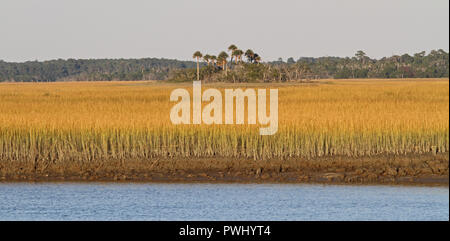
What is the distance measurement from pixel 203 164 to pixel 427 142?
4.57 metres

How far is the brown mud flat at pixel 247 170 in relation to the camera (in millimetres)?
15172

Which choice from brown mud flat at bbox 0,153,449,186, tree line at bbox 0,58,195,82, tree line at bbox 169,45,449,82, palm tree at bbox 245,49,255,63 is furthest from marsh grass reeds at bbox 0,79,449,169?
tree line at bbox 0,58,195,82

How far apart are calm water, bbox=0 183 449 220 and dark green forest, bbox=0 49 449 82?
4718 cm

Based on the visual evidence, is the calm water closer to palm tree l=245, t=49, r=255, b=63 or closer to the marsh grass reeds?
the marsh grass reeds

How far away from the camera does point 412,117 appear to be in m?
19.7

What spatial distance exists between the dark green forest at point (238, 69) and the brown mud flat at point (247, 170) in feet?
148

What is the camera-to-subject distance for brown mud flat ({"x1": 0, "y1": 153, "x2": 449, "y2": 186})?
15172mm

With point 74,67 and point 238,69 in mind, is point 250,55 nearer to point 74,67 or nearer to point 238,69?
point 238,69

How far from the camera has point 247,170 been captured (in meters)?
15.8

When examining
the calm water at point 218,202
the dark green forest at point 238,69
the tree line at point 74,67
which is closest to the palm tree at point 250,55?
the dark green forest at point 238,69

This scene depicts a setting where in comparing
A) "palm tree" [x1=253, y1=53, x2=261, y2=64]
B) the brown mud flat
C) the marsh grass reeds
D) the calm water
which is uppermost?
"palm tree" [x1=253, y1=53, x2=261, y2=64]

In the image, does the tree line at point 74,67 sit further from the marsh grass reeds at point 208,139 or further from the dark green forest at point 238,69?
the marsh grass reeds at point 208,139
